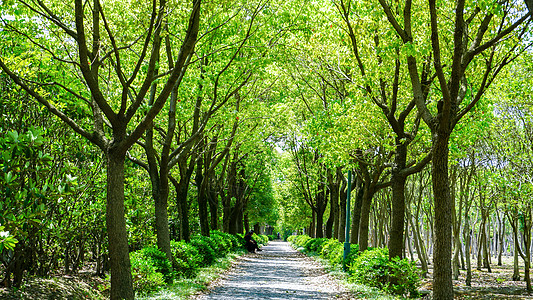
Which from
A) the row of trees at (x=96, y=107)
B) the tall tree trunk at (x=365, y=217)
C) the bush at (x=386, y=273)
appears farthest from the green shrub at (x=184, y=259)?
the tall tree trunk at (x=365, y=217)

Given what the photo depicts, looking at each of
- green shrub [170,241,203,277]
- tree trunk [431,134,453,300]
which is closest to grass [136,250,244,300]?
green shrub [170,241,203,277]

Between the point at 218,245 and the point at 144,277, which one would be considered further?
the point at 218,245

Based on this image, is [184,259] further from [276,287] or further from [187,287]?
[276,287]

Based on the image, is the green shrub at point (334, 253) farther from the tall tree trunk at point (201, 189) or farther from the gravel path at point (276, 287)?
the tall tree trunk at point (201, 189)

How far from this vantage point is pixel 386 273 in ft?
39.2

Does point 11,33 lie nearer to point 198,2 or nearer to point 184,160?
point 198,2

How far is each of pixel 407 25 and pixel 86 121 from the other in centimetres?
684

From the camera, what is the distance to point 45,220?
8.82 metres

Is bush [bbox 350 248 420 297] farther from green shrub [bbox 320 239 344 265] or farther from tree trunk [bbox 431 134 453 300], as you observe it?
green shrub [bbox 320 239 344 265]

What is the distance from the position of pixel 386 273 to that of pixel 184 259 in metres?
5.76

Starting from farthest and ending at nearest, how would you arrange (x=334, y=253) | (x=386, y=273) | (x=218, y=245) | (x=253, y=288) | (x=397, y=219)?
(x=218, y=245), (x=334, y=253), (x=253, y=288), (x=386, y=273), (x=397, y=219)

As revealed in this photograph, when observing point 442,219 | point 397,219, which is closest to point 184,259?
point 397,219

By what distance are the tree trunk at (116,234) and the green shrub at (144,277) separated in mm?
1926

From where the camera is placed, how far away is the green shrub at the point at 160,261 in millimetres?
10751
